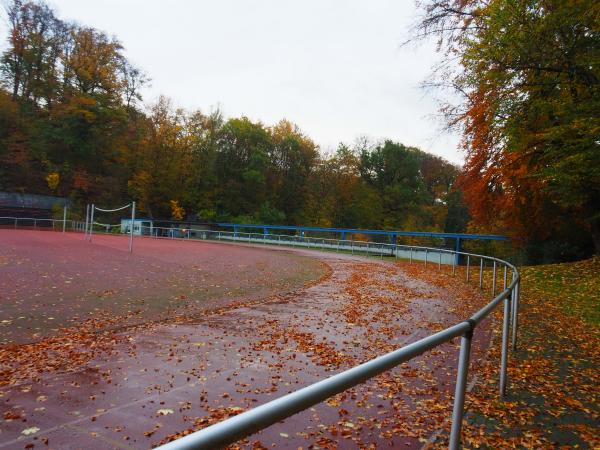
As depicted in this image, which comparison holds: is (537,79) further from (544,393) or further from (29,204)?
(29,204)

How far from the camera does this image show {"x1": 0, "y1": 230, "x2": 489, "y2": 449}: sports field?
12.1 feet

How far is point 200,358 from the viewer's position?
557cm

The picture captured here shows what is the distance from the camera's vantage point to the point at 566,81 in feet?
32.9

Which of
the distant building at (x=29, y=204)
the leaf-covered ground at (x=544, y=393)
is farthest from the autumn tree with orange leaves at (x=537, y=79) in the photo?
the distant building at (x=29, y=204)

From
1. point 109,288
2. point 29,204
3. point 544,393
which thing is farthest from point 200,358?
point 29,204

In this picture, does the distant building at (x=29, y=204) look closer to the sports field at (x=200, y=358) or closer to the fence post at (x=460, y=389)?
the sports field at (x=200, y=358)

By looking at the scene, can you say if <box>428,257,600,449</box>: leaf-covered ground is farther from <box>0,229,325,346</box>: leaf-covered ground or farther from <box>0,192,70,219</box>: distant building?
<box>0,192,70,219</box>: distant building

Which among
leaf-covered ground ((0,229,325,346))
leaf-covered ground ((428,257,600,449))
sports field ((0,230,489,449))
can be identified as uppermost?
leaf-covered ground ((428,257,600,449))

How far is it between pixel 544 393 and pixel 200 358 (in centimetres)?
403

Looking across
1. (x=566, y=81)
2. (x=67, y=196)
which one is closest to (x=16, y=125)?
(x=67, y=196)

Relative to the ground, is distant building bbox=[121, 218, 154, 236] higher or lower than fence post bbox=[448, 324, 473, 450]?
lower

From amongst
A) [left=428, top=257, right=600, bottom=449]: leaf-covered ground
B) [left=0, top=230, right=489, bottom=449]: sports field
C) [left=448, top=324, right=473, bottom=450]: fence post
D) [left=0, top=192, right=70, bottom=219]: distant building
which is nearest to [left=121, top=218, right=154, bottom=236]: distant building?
[left=0, top=192, right=70, bottom=219]: distant building

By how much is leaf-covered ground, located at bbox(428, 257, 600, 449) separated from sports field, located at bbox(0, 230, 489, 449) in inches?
14.8

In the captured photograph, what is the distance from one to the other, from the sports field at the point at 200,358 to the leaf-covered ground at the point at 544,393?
376 mm
